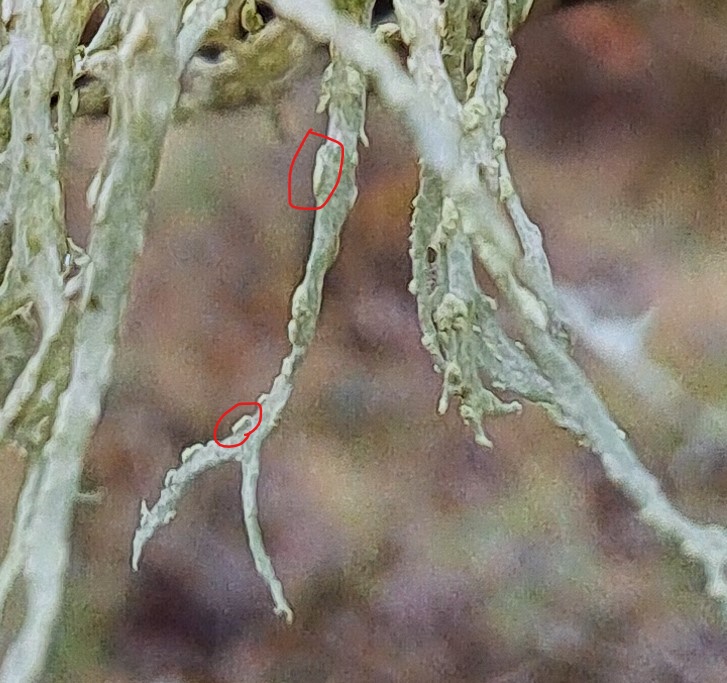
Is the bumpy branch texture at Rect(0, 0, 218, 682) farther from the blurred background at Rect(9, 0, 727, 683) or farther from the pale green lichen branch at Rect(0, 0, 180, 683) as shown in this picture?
the blurred background at Rect(9, 0, 727, 683)

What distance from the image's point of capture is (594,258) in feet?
1.94

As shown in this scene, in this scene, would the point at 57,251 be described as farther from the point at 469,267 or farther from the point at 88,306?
the point at 469,267

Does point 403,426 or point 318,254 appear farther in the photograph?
point 403,426

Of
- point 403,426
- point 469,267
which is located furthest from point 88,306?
point 403,426

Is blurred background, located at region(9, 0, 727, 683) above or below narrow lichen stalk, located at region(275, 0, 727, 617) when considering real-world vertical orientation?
below

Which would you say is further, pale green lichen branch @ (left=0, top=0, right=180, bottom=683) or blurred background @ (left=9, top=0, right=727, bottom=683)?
blurred background @ (left=9, top=0, right=727, bottom=683)

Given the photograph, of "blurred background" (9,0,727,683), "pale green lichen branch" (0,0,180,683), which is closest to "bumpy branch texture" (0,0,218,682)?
"pale green lichen branch" (0,0,180,683)

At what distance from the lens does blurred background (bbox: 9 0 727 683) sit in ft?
1.64

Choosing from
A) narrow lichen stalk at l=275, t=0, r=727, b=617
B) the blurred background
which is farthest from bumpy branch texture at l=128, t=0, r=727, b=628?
the blurred background

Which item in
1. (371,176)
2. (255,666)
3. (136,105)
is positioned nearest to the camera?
(136,105)

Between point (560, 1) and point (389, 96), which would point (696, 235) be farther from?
point (389, 96)

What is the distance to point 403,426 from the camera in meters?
0.56

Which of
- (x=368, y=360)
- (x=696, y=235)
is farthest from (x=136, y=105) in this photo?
(x=696, y=235)

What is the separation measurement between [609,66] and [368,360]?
27cm
